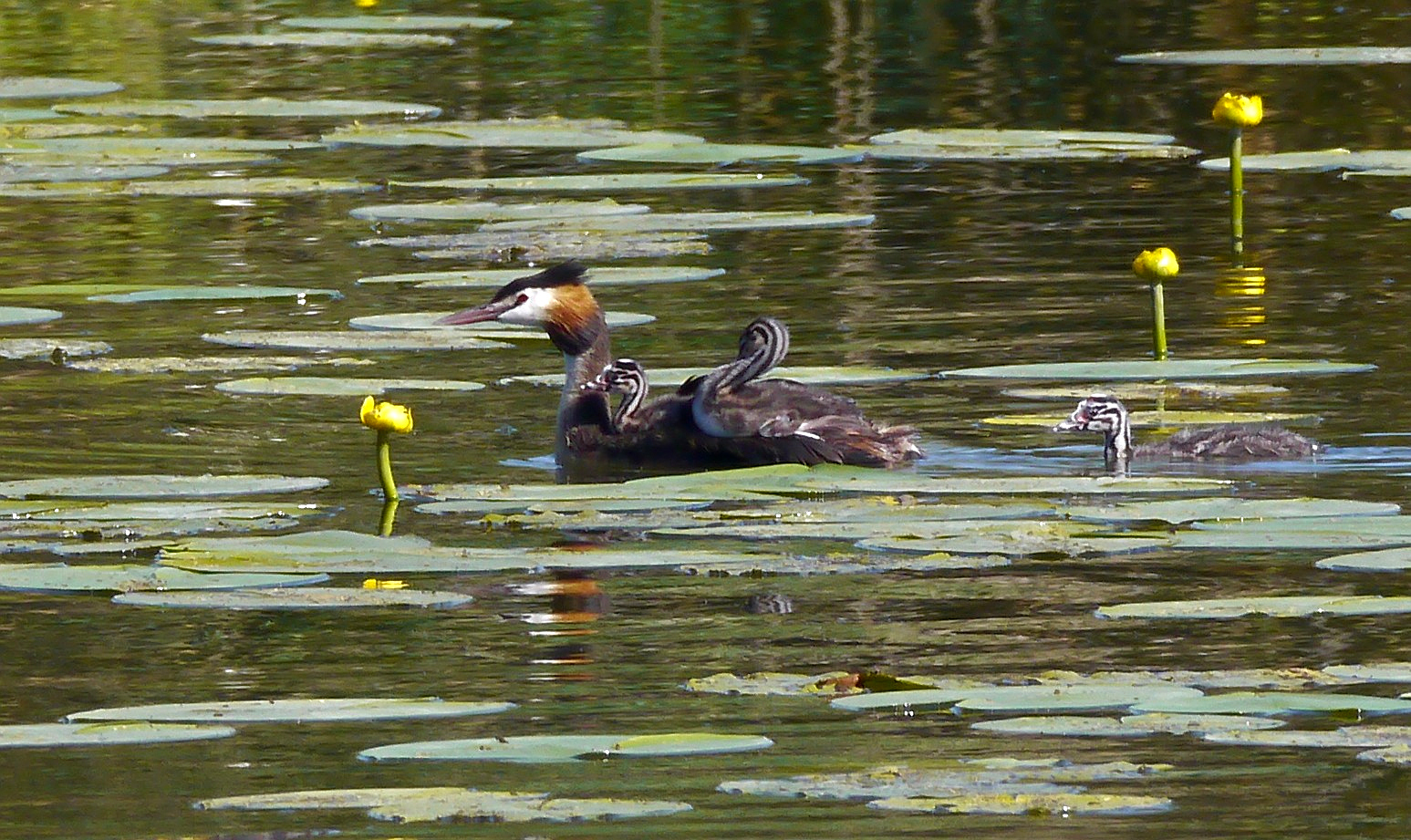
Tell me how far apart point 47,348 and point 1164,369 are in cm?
415

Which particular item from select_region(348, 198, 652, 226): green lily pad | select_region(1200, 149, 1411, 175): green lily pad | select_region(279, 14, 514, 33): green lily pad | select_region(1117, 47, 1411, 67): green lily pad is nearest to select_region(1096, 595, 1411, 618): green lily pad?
select_region(348, 198, 652, 226): green lily pad

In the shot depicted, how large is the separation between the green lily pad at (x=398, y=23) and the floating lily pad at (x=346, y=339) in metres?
10.1

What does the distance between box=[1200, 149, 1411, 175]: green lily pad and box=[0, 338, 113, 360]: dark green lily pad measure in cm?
576

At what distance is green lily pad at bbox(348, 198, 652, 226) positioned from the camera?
1370cm

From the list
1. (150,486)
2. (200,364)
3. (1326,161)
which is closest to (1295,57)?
(1326,161)

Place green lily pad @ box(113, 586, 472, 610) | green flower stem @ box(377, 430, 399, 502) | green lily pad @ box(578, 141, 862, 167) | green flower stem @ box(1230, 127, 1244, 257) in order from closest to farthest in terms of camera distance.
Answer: green lily pad @ box(113, 586, 472, 610)
green flower stem @ box(377, 430, 399, 502)
green flower stem @ box(1230, 127, 1244, 257)
green lily pad @ box(578, 141, 862, 167)

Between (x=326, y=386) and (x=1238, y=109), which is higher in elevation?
(x=1238, y=109)

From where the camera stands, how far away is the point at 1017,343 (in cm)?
1096

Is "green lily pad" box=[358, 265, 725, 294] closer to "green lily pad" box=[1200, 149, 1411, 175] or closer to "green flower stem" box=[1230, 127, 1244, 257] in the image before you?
"green flower stem" box=[1230, 127, 1244, 257]

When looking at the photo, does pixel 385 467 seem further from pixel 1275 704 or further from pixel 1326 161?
pixel 1326 161

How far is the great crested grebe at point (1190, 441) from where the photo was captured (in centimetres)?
898

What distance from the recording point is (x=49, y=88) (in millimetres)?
18656

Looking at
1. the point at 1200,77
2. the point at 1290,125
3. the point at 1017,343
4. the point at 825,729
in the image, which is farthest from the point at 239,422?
the point at 1200,77

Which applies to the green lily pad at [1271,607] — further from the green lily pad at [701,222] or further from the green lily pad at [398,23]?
the green lily pad at [398,23]
